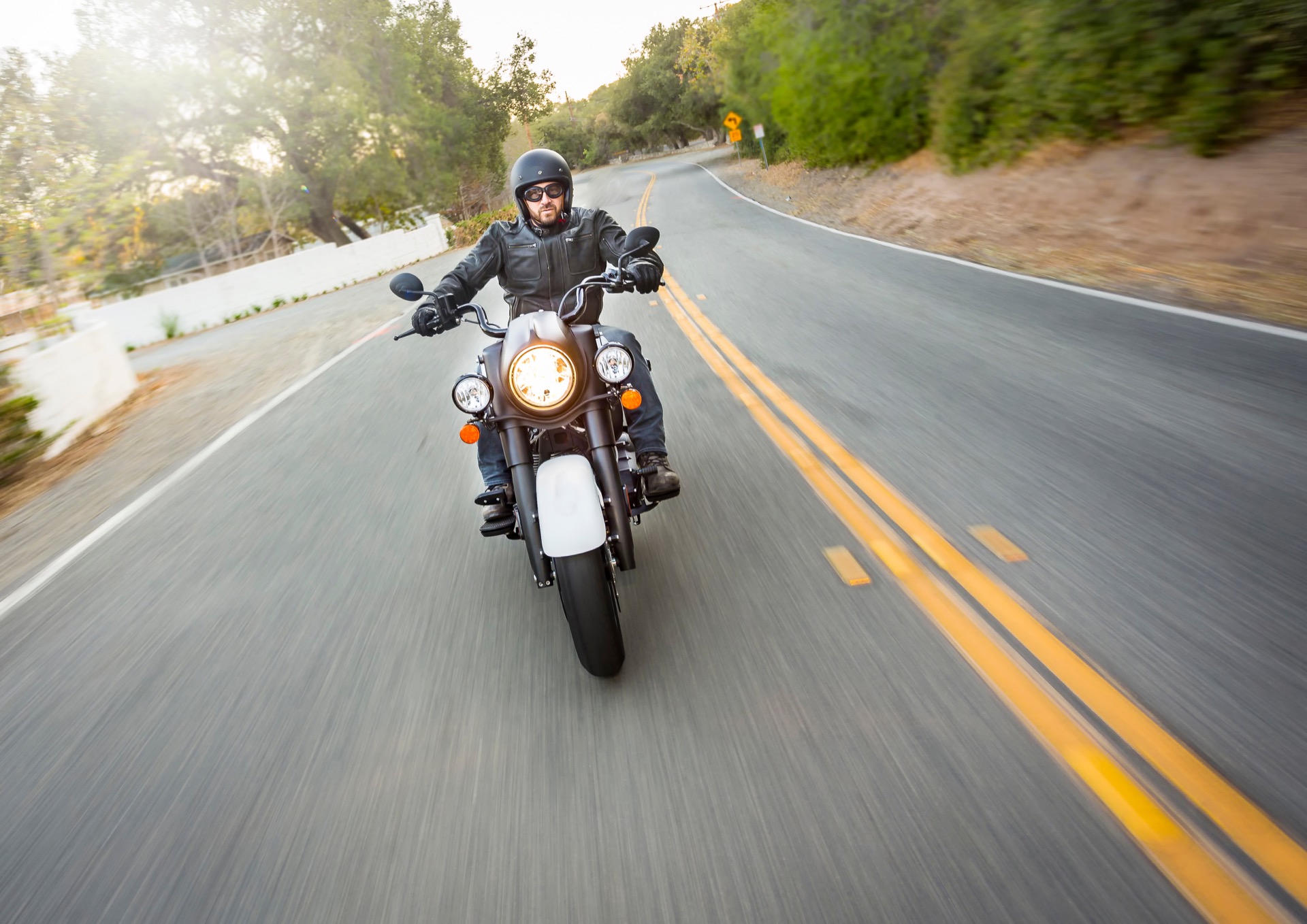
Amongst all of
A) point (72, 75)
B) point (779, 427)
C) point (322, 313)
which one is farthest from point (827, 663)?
point (72, 75)

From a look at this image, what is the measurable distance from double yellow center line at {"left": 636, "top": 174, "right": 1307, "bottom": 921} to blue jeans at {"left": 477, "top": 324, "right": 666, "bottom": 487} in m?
1.02

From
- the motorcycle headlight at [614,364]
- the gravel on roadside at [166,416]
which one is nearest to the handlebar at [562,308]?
the motorcycle headlight at [614,364]

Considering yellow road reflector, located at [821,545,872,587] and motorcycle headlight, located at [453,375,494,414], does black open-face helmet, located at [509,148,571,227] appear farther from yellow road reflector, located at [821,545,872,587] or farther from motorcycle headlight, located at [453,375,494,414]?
yellow road reflector, located at [821,545,872,587]

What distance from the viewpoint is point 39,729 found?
342cm

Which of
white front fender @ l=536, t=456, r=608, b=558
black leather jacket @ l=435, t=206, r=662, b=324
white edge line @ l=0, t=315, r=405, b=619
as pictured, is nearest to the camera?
white front fender @ l=536, t=456, r=608, b=558

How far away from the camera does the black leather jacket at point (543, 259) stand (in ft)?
14.4

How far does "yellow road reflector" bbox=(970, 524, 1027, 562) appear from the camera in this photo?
3.61 m

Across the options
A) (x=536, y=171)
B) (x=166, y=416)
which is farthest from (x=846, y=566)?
(x=166, y=416)

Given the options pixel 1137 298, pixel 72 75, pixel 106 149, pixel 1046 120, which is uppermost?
pixel 72 75

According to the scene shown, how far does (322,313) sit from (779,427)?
592 inches

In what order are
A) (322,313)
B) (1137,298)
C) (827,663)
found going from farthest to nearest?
(322,313) < (1137,298) < (827,663)

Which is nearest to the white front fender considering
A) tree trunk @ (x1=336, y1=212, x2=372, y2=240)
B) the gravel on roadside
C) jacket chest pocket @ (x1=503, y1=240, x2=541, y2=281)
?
jacket chest pocket @ (x1=503, y1=240, x2=541, y2=281)

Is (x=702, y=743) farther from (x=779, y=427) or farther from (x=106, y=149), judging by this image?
(x=106, y=149)

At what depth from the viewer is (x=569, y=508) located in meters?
2.97
